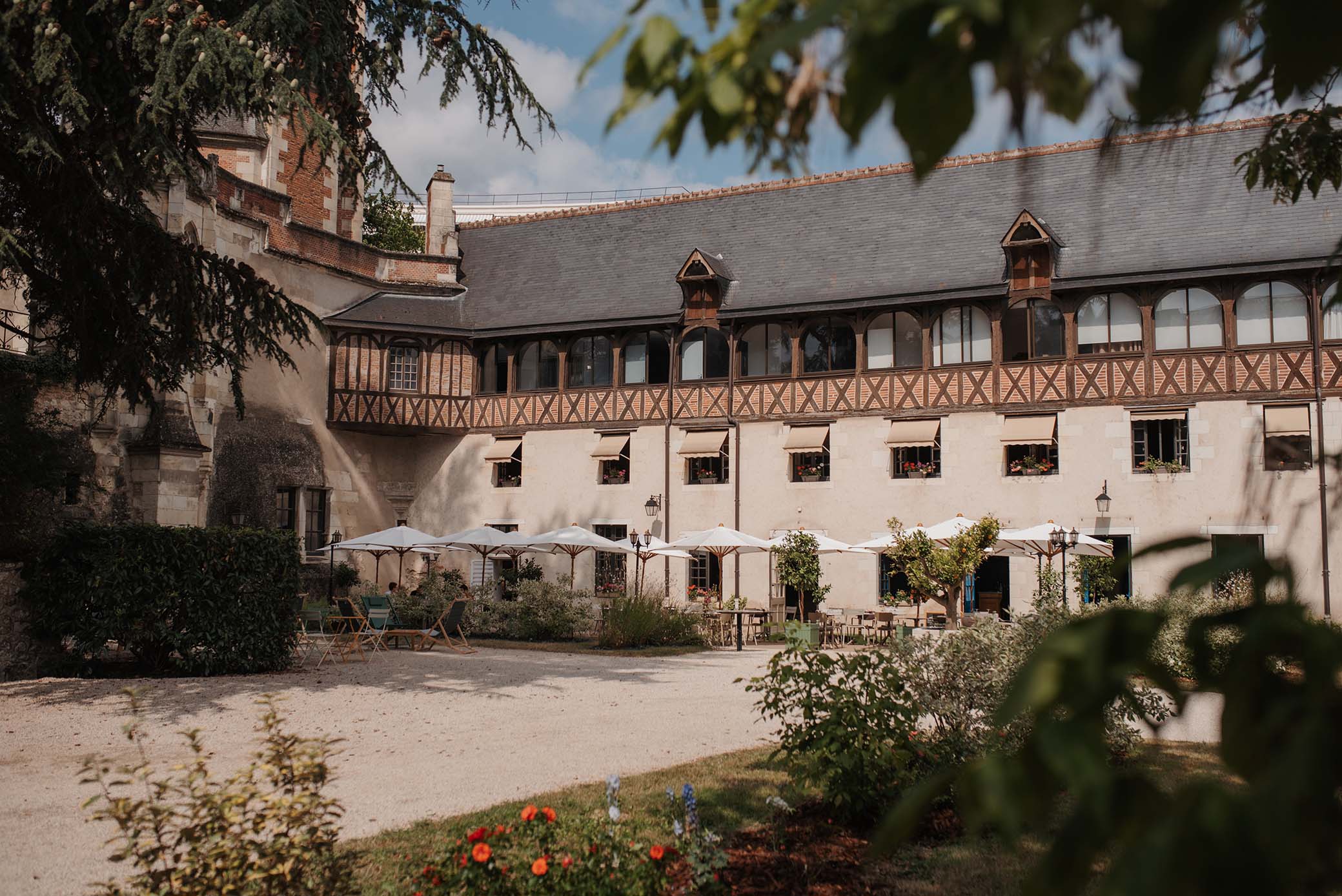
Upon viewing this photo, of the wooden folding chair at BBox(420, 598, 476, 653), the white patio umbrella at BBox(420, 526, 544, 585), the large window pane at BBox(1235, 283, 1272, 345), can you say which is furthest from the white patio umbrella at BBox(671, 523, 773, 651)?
the large window pane at BBox(1235, 283, 1272, 345)

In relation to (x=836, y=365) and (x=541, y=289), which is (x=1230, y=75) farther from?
(x=541, y=289)

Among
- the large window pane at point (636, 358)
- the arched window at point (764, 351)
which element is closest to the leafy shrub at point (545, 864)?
the arched window at point (764, 351)

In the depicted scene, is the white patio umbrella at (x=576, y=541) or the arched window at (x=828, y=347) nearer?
the white patio umbrella at (x=576, y=541)

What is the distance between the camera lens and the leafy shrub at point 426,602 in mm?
20297

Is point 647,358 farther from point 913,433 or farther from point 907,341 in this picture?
point 913,433

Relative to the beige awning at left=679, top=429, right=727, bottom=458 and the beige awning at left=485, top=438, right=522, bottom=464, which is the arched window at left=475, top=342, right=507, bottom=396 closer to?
the beige awning at left=485, top=438, right=522, bottom=464

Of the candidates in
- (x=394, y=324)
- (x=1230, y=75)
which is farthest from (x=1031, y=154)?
(x=394, y=324)

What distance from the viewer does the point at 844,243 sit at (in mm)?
25812

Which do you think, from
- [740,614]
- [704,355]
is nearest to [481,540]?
[740,614]

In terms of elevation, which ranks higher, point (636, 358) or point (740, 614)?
point (636, 358)

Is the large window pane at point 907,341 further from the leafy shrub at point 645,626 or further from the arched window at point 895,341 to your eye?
the leafy shrub at point 645,626

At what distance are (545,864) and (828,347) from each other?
857 inches

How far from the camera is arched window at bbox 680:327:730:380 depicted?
83.7 ft

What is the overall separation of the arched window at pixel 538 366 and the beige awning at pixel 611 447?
205 cm
